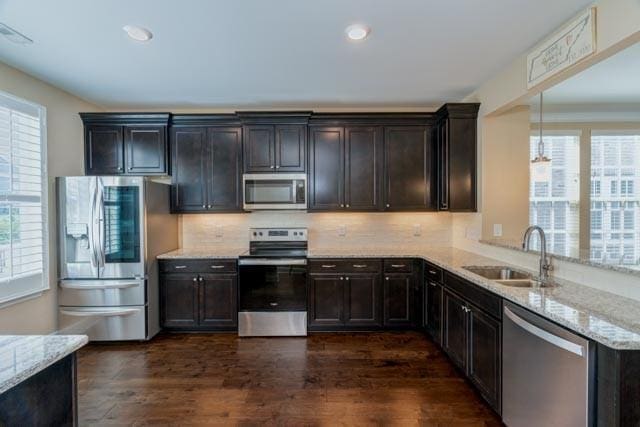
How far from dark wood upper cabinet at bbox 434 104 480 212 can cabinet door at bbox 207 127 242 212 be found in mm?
2458

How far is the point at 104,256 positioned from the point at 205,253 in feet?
3.33

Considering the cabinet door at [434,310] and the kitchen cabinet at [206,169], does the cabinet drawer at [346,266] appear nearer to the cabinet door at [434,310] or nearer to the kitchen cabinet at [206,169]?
the cabinet door at [434,310]

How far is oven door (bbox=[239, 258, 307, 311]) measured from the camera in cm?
365

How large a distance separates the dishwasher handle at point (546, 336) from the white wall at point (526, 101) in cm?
63

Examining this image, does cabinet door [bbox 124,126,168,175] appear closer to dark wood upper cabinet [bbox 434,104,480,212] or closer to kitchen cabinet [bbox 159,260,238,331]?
kitchen cabinet [bbox 159,260,238,331]

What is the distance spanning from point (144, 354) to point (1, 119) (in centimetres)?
250

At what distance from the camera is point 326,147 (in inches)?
156

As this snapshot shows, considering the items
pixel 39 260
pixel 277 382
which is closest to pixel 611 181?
pixel 277 382

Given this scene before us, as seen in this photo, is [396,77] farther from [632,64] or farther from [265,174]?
[632,64]

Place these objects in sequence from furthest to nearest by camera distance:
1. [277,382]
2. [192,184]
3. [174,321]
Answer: [192,184]
[174,321]
[277,382]

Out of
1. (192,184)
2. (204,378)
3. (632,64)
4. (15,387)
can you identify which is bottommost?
(204,378)

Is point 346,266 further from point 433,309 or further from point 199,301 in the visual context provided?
point 199,301

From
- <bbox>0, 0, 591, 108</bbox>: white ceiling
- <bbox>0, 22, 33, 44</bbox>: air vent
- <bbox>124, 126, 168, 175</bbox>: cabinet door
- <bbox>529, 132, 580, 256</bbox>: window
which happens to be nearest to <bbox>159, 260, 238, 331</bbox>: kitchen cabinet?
<bbox>124, 126, 168, 175</bbox>: cabinet door

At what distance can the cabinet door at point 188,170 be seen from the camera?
3.95m
